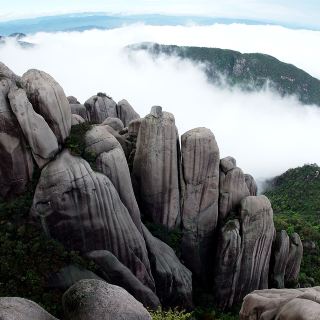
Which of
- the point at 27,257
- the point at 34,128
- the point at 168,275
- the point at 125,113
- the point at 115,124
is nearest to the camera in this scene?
the point at 27,257

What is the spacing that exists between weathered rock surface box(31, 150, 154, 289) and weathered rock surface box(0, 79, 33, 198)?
121 centimetres

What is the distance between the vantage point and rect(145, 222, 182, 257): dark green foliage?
92.2ft

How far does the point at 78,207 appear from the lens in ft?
75.6

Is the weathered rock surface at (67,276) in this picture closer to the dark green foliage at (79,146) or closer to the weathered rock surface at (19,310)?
the dark green foliage at (79,146)

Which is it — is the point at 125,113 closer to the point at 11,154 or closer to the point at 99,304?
the point at 11,154

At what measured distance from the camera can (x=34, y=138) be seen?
22.9 m

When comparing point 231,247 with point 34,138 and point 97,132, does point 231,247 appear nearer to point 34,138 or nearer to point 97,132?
point 97,132

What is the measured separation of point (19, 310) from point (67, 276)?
34.9ft

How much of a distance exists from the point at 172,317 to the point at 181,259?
8568 mm

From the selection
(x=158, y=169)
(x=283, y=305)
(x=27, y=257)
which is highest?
(x=158, y=169)

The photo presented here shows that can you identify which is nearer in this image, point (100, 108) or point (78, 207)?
point (78, 207)

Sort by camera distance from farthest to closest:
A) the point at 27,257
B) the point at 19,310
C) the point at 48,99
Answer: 1. the point at 48,99
2. the point at 27,257
3. the point at 19,310

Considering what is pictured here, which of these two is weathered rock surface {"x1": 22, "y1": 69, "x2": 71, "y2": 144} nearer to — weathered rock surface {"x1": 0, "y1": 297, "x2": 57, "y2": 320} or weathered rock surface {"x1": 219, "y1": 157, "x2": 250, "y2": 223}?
weathered rock surface {"x1": 219, "y1": 157, "x2": 250, "y2": 223}

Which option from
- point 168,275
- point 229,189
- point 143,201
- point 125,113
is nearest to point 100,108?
point 125,113
